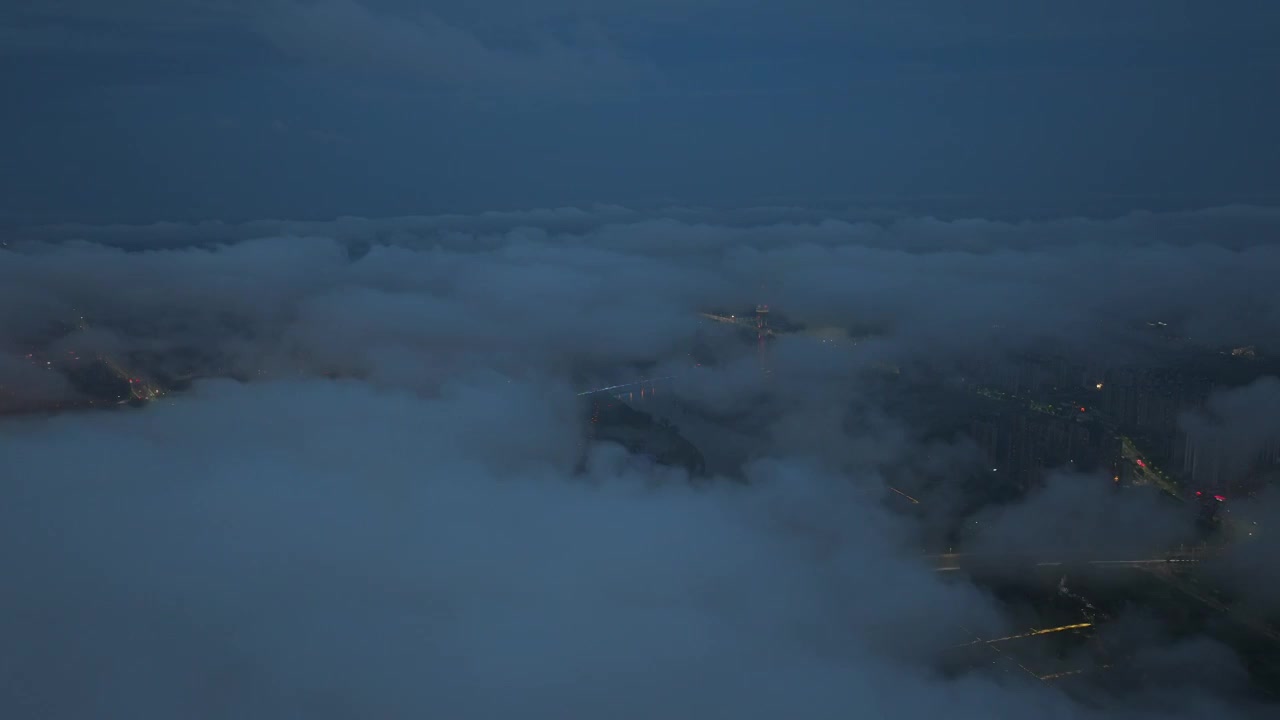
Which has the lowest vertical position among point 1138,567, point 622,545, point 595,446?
point 1138,567

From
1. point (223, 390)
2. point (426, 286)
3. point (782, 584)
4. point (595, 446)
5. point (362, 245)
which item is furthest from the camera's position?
point (362, 245)

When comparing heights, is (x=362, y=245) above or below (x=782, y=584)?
above

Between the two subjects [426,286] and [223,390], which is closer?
[223,390]

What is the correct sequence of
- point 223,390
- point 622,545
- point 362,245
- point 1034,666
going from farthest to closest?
point 362,245
point 223,390
point 1034,666
point 622,545

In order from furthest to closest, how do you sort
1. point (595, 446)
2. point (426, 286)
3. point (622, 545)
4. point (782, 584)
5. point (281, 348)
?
point (426, 286), point (281, 348), point (595, 446), point (782, 584), point (622, 545)

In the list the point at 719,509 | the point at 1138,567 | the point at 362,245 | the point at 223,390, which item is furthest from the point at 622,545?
the point at 362,245

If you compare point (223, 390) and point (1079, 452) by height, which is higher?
point (223, 390)

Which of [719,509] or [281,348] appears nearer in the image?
[719,509]

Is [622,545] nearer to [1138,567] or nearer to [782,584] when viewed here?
[782,584]

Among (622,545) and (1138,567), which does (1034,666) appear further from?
(622,545)

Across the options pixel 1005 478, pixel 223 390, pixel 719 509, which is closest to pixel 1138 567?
pixel 1005 478
